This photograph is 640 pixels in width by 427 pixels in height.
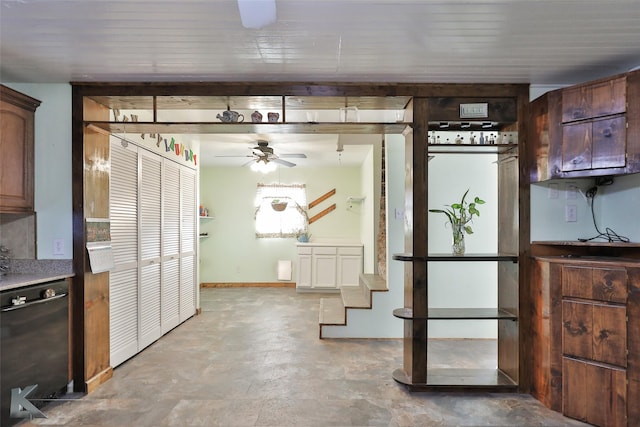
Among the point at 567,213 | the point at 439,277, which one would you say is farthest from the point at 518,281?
the point at 439,277

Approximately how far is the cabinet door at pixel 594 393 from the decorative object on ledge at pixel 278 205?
5.08 metres

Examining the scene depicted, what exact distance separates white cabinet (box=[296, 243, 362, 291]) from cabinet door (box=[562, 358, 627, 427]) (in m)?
4.12

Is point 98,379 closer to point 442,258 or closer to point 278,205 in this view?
point 442,258

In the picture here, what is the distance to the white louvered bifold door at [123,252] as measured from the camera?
3293 mm

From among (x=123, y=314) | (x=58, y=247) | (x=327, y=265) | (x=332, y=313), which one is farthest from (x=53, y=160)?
(x=327, y=265)

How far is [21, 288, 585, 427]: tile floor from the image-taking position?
245 centimetres

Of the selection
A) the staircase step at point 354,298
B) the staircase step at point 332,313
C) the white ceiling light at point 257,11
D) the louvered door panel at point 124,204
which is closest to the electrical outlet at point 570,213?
the staircase step at point 354,298

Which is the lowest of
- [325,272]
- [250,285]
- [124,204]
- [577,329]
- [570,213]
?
[250,285]

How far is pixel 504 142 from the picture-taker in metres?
2.89

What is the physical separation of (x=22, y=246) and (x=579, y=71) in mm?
4216

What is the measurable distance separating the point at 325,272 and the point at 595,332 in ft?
14.8

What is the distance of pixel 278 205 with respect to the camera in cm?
687

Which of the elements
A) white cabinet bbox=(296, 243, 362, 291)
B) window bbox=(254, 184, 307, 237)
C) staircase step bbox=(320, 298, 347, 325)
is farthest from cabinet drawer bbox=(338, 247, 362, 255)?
staircase step bbox=(320, 298, 347, 325)

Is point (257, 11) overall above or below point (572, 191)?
above
